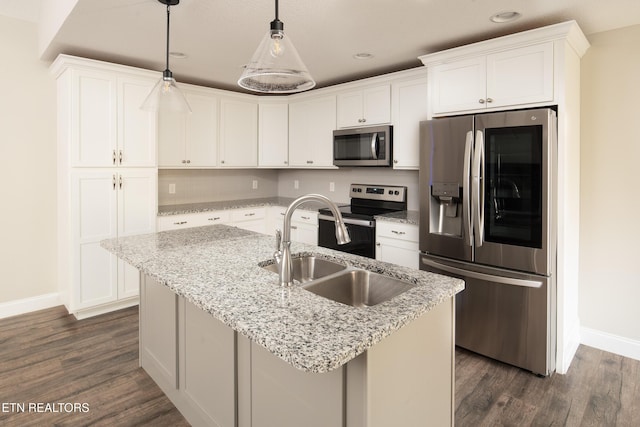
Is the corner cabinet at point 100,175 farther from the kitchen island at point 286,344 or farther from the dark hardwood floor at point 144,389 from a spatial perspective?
the kitchen island at point 286,344

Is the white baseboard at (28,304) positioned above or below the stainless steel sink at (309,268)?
below

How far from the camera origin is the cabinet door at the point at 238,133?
4.42 metres

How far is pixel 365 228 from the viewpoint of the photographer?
3.51 metres

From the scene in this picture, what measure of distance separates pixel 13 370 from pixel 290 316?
251 centimetres

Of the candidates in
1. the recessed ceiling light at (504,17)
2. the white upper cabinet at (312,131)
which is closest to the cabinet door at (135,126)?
the white upper cabinet at (312,131)

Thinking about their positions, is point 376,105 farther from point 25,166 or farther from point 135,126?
point 25,166

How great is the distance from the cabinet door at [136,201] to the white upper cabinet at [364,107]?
2.04 m

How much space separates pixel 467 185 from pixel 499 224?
338mm

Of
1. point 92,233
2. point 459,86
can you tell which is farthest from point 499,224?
point 92,233

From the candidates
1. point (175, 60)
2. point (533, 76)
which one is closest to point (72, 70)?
point (175, 60)

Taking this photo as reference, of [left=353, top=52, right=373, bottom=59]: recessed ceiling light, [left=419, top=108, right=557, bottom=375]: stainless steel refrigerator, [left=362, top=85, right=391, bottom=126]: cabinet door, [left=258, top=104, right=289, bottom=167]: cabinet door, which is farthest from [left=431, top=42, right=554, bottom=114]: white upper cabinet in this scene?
[left=258, top=104, right=289, bottom=167]: cabinet door

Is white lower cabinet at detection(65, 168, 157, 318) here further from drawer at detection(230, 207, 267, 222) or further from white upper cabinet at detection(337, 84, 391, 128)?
white upper cabinet at detection(337, 84, 391, 128)

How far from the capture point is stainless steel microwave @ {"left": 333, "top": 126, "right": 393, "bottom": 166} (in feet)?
11.9

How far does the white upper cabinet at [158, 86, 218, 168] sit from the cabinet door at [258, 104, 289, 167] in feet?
2.00
